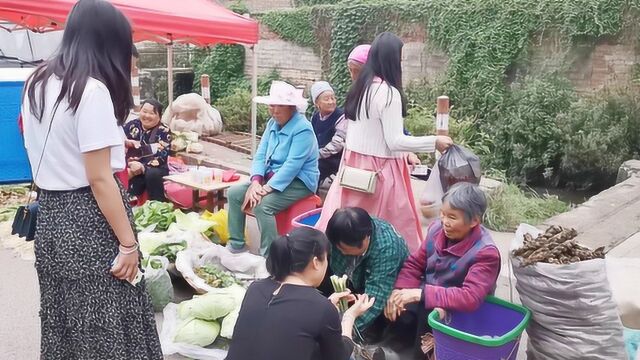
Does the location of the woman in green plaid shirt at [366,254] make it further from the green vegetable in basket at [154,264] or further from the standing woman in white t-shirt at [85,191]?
the green vegetable in basket at [154,264]

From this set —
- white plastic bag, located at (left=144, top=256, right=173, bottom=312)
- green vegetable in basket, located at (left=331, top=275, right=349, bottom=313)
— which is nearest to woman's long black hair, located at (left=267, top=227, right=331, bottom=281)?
green vegetable in basket, located at (left=331, top=275, right=349, bottom=313)

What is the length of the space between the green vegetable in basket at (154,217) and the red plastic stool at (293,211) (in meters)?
0.86

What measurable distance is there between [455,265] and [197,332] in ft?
4.58

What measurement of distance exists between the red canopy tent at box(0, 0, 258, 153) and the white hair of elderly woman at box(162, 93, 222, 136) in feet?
8.41

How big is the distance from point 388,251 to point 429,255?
199 millimetres

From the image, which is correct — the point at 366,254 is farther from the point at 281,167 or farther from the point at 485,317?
the point at 281,167

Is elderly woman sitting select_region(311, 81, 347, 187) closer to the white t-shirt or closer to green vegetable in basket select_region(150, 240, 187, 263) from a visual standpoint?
green vegetable in basket select_region(150, 240, 187, 263)

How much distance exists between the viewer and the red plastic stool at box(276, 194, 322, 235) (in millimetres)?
4469

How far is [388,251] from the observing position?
2.97 m

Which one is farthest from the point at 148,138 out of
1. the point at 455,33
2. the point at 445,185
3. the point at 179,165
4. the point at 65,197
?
the point at 455,33

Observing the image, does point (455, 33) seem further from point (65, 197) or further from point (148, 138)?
point (65, 197)

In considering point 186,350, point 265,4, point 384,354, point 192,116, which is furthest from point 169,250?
point 265,4

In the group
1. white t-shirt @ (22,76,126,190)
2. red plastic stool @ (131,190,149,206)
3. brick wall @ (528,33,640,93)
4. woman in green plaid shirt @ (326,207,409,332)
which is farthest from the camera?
brick wall @ (528,33,640,93)

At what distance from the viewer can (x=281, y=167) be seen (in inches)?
173
